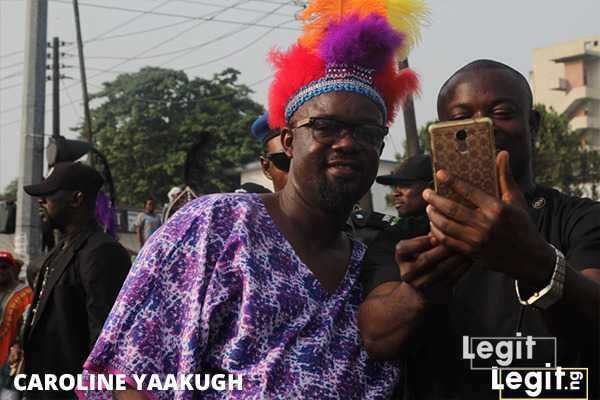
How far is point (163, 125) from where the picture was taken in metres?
42.2

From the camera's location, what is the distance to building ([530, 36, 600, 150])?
54.3 m

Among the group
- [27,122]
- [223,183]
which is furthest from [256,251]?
[223,183]

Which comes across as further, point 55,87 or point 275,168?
point 55,87

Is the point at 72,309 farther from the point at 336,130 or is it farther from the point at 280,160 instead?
the point at 336,130

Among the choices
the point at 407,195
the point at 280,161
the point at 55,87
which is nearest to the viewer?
the point at 280,161

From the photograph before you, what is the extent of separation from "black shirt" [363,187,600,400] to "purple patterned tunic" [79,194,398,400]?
0.64 feet

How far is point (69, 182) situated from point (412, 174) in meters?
2.12

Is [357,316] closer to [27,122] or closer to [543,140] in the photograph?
[27,122]

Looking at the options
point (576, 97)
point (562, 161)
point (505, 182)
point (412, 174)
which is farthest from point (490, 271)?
point (576, 97)

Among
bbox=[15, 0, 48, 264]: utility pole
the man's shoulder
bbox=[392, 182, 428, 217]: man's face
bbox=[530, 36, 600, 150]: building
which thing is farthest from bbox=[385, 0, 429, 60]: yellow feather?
bbox=[530, 36, 600, 150]: building

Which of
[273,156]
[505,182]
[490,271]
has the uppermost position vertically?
[273,156]

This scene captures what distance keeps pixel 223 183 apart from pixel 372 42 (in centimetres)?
3274

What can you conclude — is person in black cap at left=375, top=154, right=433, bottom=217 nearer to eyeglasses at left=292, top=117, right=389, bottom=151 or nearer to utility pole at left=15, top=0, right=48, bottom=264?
eyeglasses at left=292, top=117, right=389, bottom=151

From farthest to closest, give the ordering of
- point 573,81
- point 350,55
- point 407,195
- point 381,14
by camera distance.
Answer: point 573,81 < point 407,195 < point 381,14 < point 350,55
